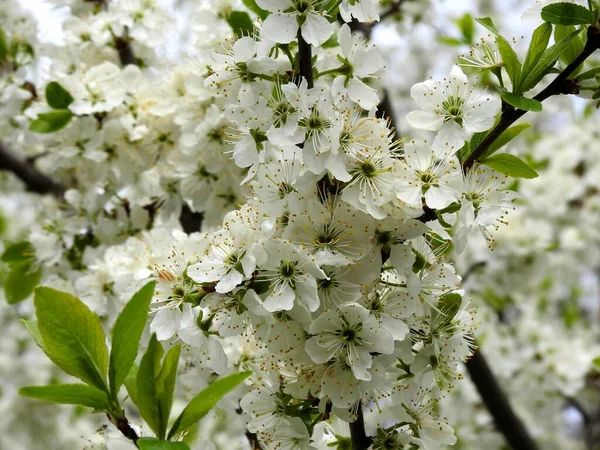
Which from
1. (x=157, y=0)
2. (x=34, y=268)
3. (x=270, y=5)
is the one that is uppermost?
(x=270, y=5)

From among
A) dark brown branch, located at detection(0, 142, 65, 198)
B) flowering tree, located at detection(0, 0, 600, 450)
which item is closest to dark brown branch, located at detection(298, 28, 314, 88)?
Answer: flowering tree, located at detection(0, 0, 600, 450)

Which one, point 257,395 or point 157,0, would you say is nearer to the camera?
point 257,395

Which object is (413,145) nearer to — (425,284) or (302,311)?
(425,284)

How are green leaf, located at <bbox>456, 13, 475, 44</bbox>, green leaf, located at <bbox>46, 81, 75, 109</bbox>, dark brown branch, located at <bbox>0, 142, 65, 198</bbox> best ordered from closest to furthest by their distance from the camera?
green leaf, located at <bbox>46, 81, 75, 109</bbox> → green leaf, located at <bbox>456, 13, 475, 44</bbox> → dark brown branch, located at <bbox>0, 142, 65, 198</bbox>

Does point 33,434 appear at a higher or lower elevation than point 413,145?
lower

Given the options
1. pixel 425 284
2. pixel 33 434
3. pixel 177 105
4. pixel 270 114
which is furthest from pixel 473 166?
pixel 33 434

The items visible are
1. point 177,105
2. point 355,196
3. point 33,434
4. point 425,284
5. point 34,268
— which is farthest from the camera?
point 33,434

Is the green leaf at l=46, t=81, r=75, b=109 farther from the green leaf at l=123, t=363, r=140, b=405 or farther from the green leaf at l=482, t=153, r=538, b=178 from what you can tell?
the green leaf at l=482, t=153, r=538, b=178

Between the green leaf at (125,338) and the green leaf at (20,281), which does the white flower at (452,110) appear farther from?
the green leaf at (20,281)
